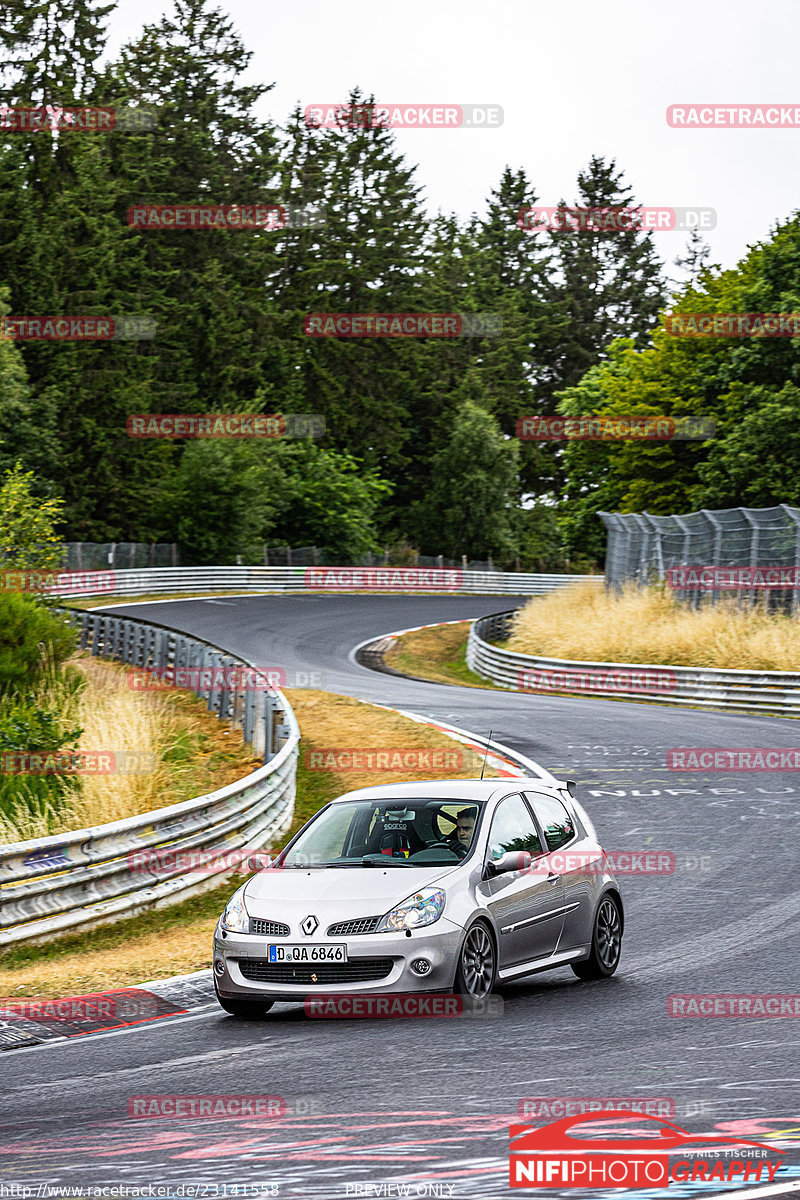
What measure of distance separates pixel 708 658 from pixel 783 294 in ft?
53.3

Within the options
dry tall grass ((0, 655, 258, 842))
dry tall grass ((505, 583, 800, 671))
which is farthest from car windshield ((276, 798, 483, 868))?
dry tall grass ((505, 583, 800, 671))

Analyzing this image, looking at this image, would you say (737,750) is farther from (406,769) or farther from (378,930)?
(378,930)

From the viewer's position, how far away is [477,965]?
29.7 ft

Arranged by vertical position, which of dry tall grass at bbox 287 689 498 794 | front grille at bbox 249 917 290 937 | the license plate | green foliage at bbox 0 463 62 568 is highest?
green foliage at bbox 0 463 62 568

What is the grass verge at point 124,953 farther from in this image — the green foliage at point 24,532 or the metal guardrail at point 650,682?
the metal guardrail at point 650,682

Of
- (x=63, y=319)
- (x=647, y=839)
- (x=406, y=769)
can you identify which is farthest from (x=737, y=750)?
(x=63, y=319)

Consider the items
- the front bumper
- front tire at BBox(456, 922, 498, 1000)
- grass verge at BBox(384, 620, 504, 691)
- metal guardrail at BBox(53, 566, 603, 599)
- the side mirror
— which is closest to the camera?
the front bumper

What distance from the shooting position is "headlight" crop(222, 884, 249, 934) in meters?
8.99

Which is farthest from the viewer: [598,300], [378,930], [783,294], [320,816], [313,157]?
[598,300]

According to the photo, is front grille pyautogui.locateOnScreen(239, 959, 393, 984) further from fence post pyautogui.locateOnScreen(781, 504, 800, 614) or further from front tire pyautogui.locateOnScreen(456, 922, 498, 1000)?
fence post pyautogui.locateOnScreen(781, 504, 800, 614)

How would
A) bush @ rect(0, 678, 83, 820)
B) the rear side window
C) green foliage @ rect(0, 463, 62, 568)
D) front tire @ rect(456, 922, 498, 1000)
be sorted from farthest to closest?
1. green foliage @ rect(0, 463, 62, 568)
2. bush @ rect(0, 678, 83, 820)
3. the rear side window
4. front tire @ rect(456, 922, 498, 1000)

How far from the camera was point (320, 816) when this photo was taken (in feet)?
33.4

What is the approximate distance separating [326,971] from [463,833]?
1.42m

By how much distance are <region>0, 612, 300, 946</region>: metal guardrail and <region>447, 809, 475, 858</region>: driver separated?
3375 millimetres
